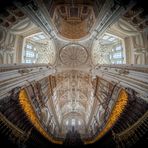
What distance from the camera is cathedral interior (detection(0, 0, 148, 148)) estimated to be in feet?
32.9

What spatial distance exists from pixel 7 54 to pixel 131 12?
1051 centimetres

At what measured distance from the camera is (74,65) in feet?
72.2

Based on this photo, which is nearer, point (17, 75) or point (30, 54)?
point (17, 75)

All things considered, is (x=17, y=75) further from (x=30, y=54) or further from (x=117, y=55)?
(x=117, y=55)

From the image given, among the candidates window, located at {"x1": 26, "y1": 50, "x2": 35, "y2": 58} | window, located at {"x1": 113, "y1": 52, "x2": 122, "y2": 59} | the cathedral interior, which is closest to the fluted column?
the cathedral interior

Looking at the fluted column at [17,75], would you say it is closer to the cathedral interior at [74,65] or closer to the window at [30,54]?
the cathedral interior at [74,65]

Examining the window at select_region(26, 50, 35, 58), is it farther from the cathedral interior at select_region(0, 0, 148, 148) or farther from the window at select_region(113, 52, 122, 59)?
the window at select_region(113, 52, 122, 59)

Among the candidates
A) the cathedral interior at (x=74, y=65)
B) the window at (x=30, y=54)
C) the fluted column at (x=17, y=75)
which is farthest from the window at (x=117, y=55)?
the window at (x=30, y=54)

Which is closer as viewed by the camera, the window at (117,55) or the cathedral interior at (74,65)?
the cathedral interior at (74,65)

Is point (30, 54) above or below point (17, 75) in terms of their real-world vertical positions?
above

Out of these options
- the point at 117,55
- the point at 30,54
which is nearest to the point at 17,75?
the point at 30,54

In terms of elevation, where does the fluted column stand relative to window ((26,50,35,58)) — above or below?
below

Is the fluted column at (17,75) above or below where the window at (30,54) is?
below

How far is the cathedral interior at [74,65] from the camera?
10.0 metres
